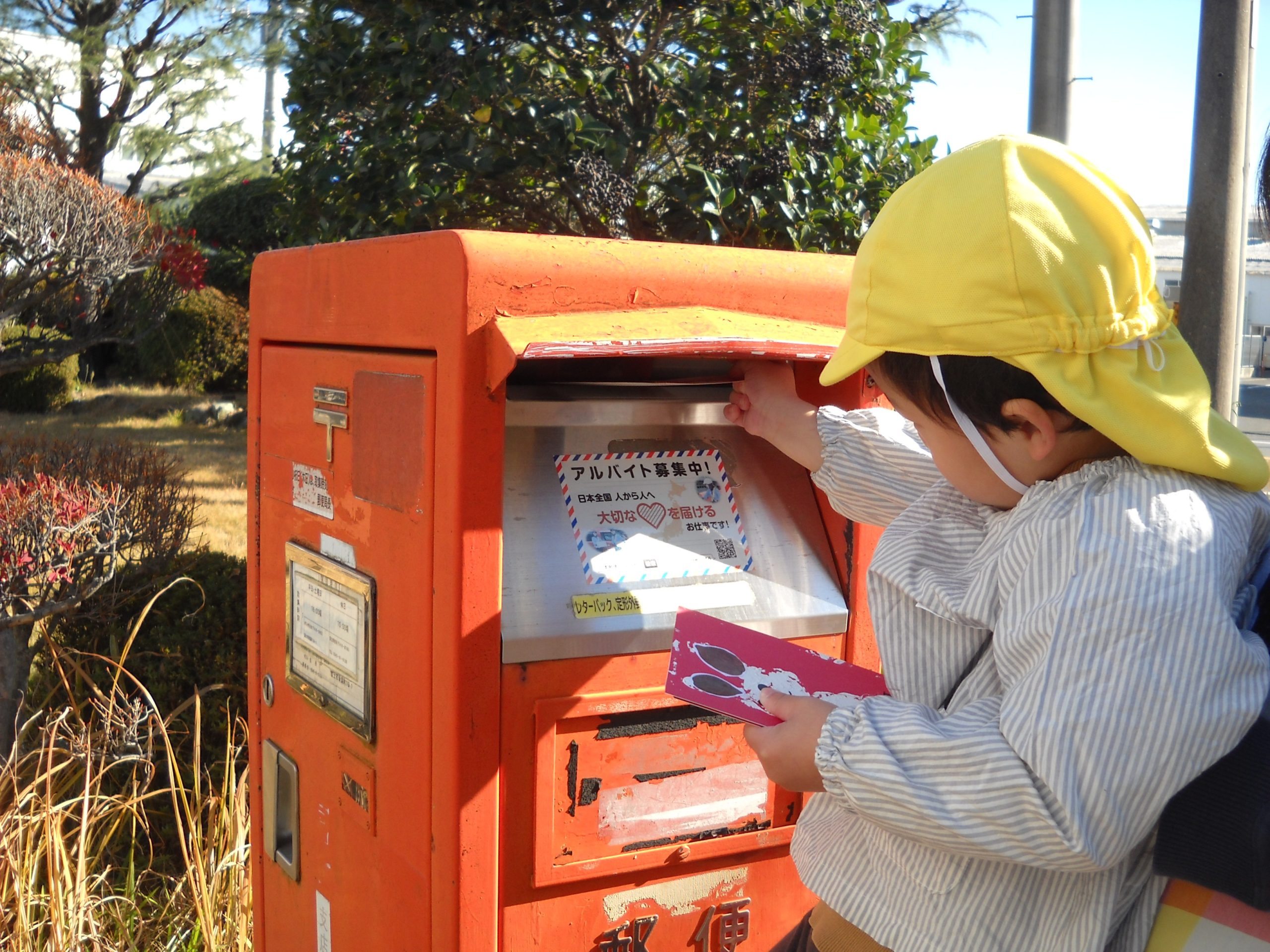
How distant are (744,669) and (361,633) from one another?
61cm

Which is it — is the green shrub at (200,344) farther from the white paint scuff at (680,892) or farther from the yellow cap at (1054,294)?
the yellow cap at (1054,294)

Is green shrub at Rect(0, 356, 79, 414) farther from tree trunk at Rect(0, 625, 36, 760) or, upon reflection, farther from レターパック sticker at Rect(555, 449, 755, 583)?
レターパック sticker at Rect(555, 449, 755, 583)

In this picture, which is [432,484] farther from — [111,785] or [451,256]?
[111,785]

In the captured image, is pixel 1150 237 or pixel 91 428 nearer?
pixel 1150 237

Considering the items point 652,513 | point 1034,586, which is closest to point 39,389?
point 652,513

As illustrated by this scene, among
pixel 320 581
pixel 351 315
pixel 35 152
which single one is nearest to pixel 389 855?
pixel 320 581

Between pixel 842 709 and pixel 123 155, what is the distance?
416 inches

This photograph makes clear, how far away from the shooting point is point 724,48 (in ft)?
10.7

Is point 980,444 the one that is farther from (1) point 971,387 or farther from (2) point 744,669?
(2) point 744,669

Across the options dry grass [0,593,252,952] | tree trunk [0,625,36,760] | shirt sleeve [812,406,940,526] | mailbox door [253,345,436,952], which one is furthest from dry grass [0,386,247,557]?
shirt sleeve [812,406,940,526]

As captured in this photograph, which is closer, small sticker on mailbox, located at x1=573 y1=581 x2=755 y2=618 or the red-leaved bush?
small sticker on mailbox, located at x1=573 y1=581 x2=755 y2=618

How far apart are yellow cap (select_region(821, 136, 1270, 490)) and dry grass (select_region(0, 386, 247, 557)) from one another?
4.80 m

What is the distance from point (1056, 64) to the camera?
3854 mm

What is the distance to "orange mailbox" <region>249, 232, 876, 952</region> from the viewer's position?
Answer: 54.4 inches
